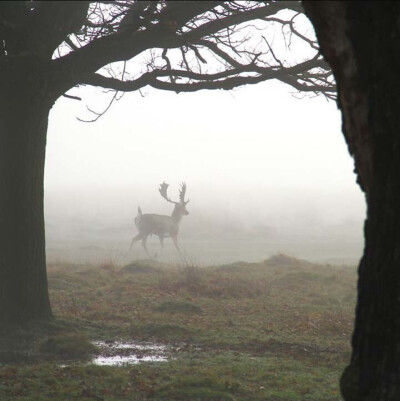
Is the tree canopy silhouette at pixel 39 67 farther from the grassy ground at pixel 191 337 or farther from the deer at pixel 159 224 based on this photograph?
the deer at pixel 159 224

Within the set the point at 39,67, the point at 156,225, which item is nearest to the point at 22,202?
the point at 39,67

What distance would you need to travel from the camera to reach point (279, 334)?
10344mm

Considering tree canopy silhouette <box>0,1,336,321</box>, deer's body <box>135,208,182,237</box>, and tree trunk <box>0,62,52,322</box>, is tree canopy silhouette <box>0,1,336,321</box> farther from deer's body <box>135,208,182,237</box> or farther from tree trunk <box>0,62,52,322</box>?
deer's body <box>135,208,182,237</box>

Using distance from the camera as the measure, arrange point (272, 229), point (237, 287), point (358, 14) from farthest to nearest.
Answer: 1. point (272, 229)
2. point (237, 287)
3. point (358, 14)

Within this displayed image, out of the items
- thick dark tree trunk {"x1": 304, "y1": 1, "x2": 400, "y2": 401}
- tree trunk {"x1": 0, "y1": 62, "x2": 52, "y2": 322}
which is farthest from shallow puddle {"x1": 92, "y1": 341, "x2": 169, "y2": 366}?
thick dark tree trunk {"x1": 304, "y1": 1, "x2": 400, "y2": 401}

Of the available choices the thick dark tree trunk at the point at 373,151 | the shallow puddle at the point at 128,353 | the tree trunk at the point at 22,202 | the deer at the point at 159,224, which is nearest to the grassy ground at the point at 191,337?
the shallow puddle at the point at 128,353

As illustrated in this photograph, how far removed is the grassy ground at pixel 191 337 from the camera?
6824 mm

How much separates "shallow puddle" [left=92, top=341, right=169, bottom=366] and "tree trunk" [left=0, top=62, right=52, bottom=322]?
1.39 meters

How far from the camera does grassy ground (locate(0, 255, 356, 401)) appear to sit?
6824mm

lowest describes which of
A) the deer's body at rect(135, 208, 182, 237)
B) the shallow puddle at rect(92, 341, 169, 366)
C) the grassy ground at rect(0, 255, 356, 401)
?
A: the shallow puddle at rect(92, 341, 169, 366)

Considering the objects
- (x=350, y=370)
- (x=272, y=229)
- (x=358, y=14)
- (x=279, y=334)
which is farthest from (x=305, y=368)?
(x=272, y=229)

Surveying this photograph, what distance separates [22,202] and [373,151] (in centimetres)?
675

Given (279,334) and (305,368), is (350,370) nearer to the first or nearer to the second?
(305,368)

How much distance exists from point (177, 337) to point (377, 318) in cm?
591
